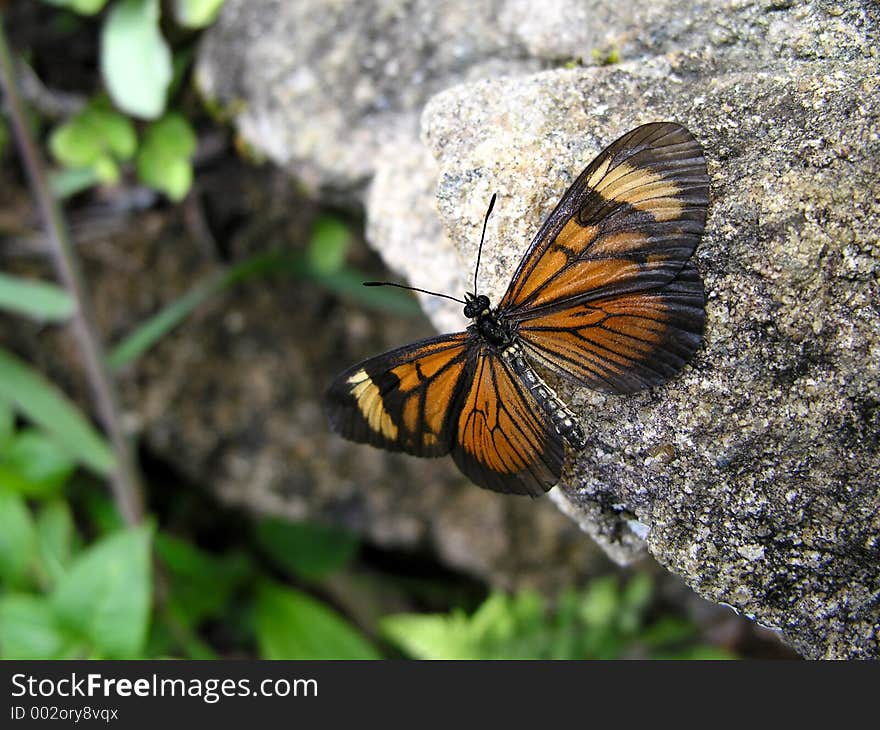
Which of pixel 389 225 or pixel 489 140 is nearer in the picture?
pixel 489 140

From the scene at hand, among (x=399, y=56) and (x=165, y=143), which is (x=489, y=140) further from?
(x=165, y=143)

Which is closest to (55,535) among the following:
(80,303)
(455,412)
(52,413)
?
(52,413)

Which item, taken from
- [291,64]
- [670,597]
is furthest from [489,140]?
[670,597]

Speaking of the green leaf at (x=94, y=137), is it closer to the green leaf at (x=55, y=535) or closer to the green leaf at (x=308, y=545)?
the green leaf at (x=55, y=535)

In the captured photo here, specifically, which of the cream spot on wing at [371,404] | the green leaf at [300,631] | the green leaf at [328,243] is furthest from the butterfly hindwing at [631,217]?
the green leaf at [300,631]

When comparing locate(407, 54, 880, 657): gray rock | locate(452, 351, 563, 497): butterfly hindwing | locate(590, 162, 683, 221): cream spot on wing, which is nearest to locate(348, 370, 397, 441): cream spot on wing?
locate(452, 351, 563, 497): butterfly hindwing

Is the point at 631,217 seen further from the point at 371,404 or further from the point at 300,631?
the point at 300,631

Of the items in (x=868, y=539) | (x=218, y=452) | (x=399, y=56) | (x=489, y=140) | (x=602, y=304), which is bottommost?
(x=868, y=539)

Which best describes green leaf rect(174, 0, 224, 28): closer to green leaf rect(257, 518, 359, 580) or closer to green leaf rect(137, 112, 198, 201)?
green leaf rect(137, 112, 198, 201)

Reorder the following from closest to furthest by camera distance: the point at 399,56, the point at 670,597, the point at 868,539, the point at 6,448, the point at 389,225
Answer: the point at 868,539
the point at 389,225
the point at 399,56
the point at 6,448
the point at 670,597
